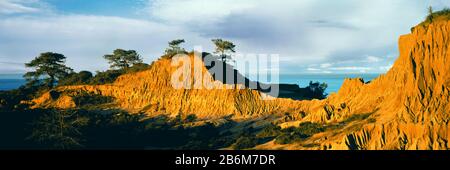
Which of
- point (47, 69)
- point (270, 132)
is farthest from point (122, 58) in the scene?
point (270, 132)

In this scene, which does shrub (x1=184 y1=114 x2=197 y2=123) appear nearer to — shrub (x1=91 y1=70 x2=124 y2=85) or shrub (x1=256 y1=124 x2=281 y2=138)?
Result: shrub (x1=256 y1=124 x2=281 y2=138)

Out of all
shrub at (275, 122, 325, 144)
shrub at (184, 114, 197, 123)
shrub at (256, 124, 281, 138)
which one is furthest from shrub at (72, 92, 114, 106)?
shrub at (275, 122, 325, 144)

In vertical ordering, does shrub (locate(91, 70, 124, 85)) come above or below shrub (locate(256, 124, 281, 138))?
above

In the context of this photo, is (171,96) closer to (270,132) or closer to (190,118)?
(190,118)

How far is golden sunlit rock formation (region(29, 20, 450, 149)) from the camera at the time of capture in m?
38.9

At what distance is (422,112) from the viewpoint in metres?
41.1

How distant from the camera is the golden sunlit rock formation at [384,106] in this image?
3891cm

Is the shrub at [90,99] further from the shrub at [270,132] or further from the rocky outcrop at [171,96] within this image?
the shrub at [270,132]

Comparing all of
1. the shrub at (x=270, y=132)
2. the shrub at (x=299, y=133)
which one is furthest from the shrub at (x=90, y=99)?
the shrub at (x=299, y=133)

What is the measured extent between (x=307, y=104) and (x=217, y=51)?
1496 inches

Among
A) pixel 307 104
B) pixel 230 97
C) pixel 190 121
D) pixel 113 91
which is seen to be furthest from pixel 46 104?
pixel 307 104

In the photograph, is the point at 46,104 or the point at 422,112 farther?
the point at 46,104
